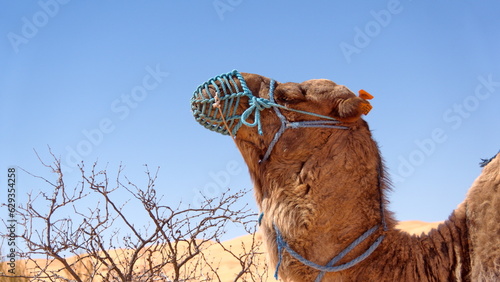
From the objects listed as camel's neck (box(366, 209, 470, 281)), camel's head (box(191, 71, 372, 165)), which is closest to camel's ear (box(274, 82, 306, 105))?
camel's head (box(191, 71, 372, 165))

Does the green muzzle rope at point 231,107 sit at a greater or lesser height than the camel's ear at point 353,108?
greater

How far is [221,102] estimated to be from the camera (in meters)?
3.88

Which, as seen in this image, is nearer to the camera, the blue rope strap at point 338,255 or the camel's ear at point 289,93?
the blue rope strap at point 338,255

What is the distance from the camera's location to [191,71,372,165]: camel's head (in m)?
3.64

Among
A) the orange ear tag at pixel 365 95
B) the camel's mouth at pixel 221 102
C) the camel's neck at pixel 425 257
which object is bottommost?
the camel's neck at pixel 425 257

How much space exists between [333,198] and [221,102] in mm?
1057

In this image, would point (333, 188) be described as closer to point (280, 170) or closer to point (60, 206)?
point (280, 170)

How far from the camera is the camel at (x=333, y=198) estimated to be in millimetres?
3244

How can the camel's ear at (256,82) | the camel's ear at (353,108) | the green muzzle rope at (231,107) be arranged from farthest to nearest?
the camel's ear at (256,82), the green muzzle rope at (231,107), the camel's ear at (353,108)

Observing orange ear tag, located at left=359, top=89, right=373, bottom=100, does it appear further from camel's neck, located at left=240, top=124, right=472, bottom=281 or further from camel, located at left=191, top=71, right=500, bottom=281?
camel's neck, located at left=240, top=124, right=472, bottom=281

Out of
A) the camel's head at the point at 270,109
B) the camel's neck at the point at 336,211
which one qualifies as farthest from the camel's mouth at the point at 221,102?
the camel's neck at the point at 336,211

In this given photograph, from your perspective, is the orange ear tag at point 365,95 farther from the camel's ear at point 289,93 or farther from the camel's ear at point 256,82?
the camel's ear at point 256,82

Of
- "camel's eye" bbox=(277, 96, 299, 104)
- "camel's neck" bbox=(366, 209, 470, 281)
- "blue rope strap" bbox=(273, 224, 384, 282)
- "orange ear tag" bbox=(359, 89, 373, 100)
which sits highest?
"camel's eye" bbox=(277, 96, 299, 104)

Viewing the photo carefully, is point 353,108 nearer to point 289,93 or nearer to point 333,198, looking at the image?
point 289,93
